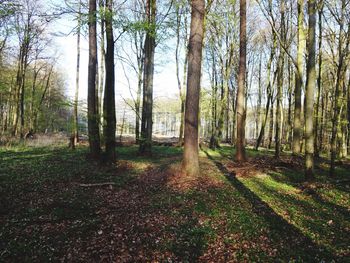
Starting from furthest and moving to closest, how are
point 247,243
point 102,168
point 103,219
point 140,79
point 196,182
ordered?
1. point 140,79
2. point 102,168
3. point 196,182
4. point 103,219
5. point 247,243

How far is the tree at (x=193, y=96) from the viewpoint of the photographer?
368 inches

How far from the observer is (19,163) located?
1116 cm

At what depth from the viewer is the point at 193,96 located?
31.0ft

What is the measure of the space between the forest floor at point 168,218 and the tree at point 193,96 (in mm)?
710

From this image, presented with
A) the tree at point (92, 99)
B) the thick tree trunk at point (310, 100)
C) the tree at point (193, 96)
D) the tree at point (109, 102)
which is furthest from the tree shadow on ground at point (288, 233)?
the tree at point (92, 99)

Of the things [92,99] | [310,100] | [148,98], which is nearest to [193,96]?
[310,100]

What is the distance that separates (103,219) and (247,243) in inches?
126

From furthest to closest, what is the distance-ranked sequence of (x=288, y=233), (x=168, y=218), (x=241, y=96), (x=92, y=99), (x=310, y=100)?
(x=241, y=96) → (x=92, y=99) → (x=310, y=100) → (x=168, y=218) → (x=288, y=233)

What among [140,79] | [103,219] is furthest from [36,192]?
[140,79]

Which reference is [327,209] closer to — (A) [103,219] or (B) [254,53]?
(A) [103,219]

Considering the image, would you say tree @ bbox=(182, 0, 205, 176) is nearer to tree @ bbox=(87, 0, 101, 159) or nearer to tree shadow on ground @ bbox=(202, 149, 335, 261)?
tree shadow on ground @ bbox=(202, 149, 335, 261)

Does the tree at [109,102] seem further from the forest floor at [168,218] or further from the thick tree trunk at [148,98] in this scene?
the thick tree trunk at [148,98]

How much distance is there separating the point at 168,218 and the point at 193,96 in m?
4.88

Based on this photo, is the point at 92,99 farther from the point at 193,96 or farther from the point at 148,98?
the point at 193,96
